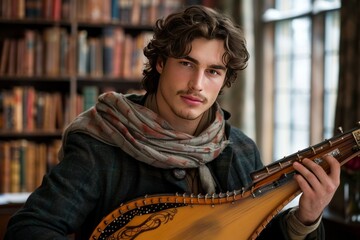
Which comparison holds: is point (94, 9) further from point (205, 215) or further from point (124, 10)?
point (205, 215)

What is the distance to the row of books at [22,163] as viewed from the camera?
4191 mm

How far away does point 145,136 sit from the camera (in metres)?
1.46

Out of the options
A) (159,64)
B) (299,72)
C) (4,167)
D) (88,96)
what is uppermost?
(159,64)

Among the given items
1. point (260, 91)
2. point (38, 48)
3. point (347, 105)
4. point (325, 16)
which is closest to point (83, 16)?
point (38, 48)

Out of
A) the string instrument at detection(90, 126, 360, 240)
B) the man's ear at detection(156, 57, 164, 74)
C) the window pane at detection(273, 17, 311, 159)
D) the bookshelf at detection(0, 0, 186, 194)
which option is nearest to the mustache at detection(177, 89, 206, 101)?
the man's ear at detection(156, 57, 164, 74)

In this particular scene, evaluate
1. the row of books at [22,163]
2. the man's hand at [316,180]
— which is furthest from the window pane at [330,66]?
the man's hand at [316,180]

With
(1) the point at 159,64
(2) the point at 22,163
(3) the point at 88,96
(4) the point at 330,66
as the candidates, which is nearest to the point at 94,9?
(3) the point at 88,96

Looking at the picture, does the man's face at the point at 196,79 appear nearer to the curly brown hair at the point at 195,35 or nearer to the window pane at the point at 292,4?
the curly brown hair at the point at 195,35

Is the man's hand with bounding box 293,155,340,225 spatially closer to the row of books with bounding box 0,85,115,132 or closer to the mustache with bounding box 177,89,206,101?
the mustache with bounding box 177,89,206,101

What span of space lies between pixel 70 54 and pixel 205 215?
10.4ft

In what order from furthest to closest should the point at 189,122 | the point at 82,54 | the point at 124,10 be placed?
the point at 124,10, the point at 82,54, the point at 189,122

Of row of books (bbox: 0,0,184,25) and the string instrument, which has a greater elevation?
row of books (bbox: 0,0,184,25)

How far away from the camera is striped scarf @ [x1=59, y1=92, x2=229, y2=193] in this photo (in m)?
1.43

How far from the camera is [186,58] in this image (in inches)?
56.9
